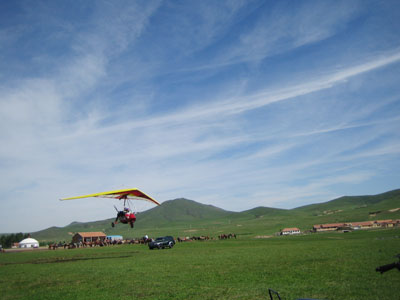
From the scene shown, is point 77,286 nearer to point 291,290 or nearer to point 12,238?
point 291,290

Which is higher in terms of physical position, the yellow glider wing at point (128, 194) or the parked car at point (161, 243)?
the yellow glider wing at point (128, 194)

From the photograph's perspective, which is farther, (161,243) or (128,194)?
(161,243)

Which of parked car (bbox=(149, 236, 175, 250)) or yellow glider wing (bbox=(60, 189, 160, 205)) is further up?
yellow glider wing (bbox=(60, 189, 160, 205))

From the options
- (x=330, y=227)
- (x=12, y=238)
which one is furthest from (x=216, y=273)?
(x=12, y=238)

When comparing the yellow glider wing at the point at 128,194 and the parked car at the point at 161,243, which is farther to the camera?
the parked car at the point at 161,243

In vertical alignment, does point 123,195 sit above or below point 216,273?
above

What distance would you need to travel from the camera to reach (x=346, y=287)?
13.2m

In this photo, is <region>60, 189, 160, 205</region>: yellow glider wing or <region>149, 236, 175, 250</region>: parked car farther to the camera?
<region>149, 236, 175, 250</region>: parked car

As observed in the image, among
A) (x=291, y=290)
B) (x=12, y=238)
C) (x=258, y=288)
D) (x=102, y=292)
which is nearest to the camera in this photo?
(x=291, y=290)

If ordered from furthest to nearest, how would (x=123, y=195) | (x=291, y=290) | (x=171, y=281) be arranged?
(x=123, y=195) → (x=171, y=281) → (x=291, y=290)

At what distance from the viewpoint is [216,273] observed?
18.4 meters

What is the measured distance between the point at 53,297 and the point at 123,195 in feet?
74.8

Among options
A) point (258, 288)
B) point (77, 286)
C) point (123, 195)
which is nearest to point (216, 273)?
point (258, 288)

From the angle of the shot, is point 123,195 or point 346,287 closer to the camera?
point 346,287
